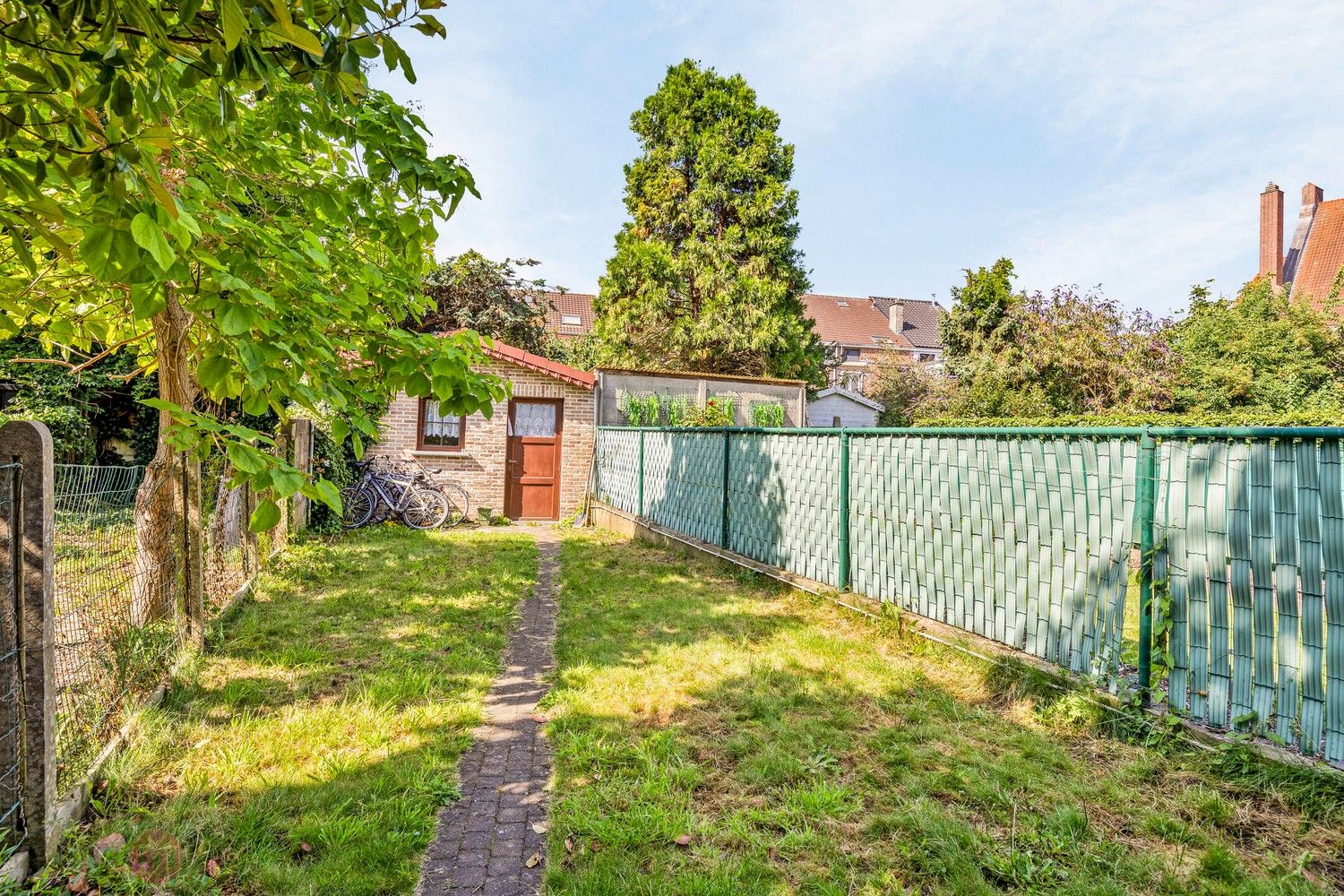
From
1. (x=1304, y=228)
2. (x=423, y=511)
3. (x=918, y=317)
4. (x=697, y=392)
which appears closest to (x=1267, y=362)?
(x=1304, y=228)

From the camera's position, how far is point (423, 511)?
1152cm

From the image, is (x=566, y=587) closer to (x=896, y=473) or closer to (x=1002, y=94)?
(x=896, y=473)

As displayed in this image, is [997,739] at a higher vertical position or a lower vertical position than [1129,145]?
lower

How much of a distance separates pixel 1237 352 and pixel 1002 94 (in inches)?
660

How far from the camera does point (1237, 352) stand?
1955 cm

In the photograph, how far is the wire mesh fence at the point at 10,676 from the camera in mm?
2146

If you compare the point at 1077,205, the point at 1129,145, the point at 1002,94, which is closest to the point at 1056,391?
the point at 1077,205

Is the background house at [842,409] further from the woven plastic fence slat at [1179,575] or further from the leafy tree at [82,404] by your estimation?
the woven plastic fence slat at [1179,575]

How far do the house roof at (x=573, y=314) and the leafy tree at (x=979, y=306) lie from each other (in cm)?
2086

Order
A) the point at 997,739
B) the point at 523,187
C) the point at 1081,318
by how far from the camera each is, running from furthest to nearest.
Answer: the point at 1081,318
the point at 523,187
the point at 997,739

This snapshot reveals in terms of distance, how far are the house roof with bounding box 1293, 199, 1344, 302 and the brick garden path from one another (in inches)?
1395

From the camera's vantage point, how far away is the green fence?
2.74 meters

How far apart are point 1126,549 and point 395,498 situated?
10.8 meters

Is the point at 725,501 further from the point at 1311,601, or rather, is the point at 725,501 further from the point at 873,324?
the point at 873,324
